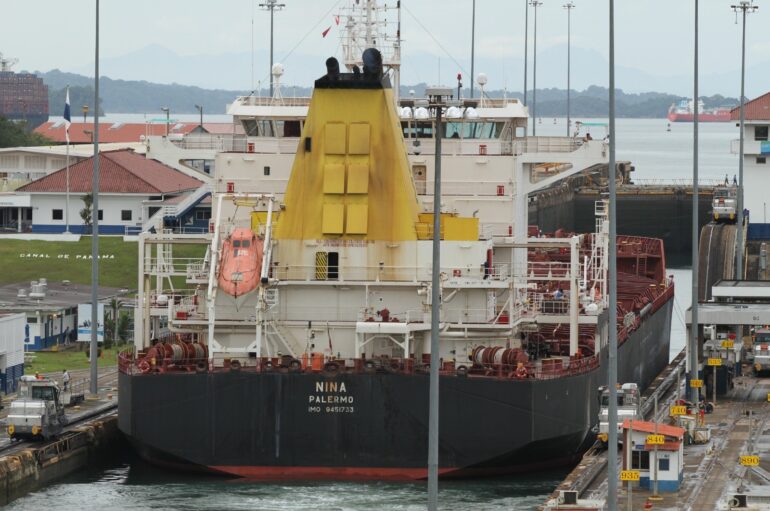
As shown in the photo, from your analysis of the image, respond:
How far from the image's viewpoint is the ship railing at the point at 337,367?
43719 mm

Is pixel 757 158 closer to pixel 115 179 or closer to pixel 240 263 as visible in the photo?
pixel 115 179

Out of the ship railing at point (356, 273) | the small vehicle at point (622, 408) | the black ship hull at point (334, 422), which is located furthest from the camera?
the ship railing at point (356, 273)

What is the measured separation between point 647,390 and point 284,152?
55.4 feet

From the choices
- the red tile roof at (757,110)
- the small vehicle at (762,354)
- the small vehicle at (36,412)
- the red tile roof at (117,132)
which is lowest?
the small vehicle at (36,412)

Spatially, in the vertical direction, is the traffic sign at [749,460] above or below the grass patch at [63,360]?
below

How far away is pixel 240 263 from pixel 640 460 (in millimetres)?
11569

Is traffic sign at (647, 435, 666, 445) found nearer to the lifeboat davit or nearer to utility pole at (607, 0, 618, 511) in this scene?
utility pole at (607, 0, 618, 511)

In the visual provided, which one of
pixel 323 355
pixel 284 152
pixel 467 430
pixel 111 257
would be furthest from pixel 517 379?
pixel 111 257

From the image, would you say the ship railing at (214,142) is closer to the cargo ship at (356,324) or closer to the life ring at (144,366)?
the cargo ship at (356,324)

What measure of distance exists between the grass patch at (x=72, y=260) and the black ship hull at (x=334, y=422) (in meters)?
37.2

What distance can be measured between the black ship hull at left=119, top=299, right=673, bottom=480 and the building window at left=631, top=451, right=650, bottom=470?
5.15 m

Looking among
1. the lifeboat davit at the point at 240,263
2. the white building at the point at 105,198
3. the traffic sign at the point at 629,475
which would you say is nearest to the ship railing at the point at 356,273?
the lifeboat davit at the point at 240,263

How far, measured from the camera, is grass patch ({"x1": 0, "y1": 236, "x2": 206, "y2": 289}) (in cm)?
8262

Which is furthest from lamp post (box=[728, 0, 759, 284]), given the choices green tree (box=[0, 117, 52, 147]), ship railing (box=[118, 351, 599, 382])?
green tree (box=[0, 117, 52, 147])
